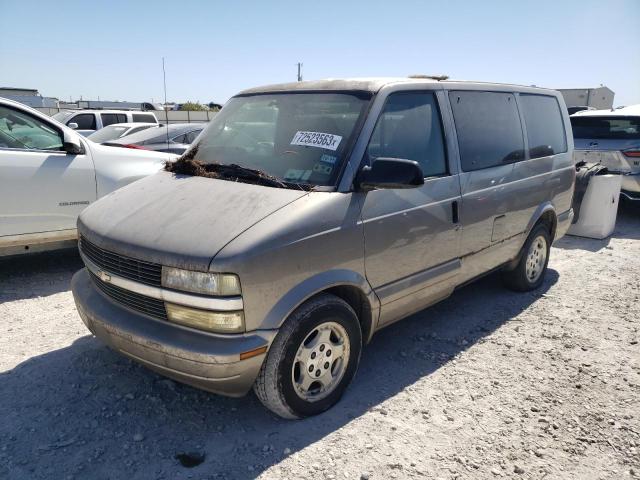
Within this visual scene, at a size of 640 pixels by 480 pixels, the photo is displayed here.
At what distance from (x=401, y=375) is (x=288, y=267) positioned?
1.41 metres

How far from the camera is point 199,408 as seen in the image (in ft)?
10.3

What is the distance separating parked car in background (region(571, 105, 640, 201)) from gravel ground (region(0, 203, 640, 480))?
183 inches

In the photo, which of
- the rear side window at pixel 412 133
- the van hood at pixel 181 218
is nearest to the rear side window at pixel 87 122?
the van hood at pixel 181 218

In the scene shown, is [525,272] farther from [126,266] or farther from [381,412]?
[126,266]

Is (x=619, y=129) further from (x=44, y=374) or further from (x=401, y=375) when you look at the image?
(x=44, y=374)

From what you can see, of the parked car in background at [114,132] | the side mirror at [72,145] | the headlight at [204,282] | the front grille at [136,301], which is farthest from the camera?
the parked car in background at [114,132]

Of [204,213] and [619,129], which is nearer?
[204,213]

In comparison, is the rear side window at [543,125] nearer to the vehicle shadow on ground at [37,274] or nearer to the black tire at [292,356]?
the black tire at [292,356]

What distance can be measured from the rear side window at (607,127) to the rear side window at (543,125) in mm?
3975

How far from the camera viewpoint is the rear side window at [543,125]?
4754 millimetres

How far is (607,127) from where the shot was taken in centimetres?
866

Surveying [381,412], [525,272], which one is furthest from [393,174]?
[525,272]

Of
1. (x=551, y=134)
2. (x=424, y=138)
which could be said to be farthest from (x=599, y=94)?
(x=424, y=138)

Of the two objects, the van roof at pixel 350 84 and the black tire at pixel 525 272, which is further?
the black tire at pixel 525 272
